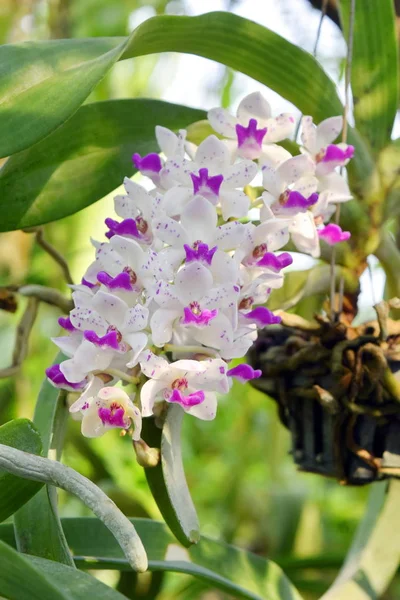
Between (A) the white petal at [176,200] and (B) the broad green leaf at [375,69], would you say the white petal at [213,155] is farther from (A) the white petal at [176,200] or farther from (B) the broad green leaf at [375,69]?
(B) the broad green leaf at [375,69]

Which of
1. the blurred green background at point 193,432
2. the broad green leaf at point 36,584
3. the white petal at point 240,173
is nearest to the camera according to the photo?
the broad green leaf at point 36,584

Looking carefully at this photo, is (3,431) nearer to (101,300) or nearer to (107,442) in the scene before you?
(101,300)

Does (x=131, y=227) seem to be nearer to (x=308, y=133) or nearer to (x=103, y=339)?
(x=103, y=339)

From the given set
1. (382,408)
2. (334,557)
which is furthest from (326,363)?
(334,557)

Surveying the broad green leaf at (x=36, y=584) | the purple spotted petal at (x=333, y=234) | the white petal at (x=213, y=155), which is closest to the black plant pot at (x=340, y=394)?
the purple spotted petal at (x=333, y=234)

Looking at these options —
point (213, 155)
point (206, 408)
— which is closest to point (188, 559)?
point (206, 408)
